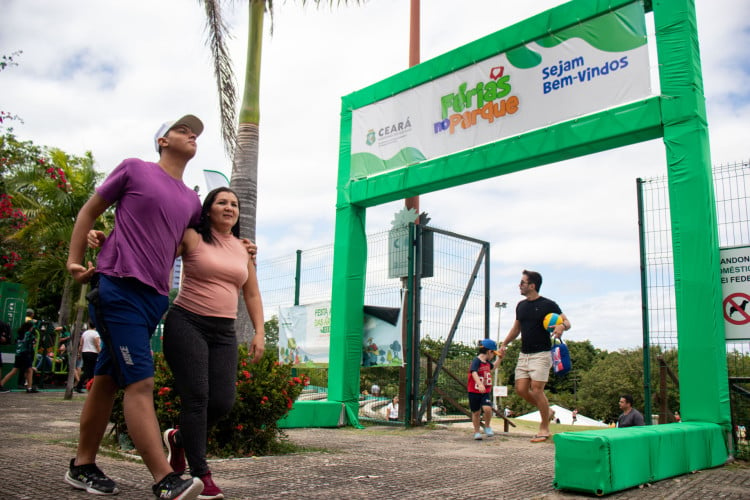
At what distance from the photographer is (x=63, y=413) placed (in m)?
8.52

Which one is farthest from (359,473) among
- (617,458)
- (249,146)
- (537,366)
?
(249,146)

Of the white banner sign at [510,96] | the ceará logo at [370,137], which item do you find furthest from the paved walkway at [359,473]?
the ceará logo at [370,137]

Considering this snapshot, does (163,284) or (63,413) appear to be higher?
(163,284)

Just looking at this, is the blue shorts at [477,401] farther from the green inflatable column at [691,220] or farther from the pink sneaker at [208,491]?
the pink sneaker at [208,491]

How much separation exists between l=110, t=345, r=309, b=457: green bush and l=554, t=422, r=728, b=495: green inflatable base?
2373 millimetres

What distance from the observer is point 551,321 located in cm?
646

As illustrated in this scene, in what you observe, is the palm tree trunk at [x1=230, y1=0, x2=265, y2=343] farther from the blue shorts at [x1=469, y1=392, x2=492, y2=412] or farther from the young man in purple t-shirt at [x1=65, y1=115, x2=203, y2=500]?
the young man in purple t-shirt at [x1=65, y1=115, x2=203, y2=500]

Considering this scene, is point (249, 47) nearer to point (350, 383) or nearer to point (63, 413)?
point (350, 383)

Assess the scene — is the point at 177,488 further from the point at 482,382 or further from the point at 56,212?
the point at 56,212

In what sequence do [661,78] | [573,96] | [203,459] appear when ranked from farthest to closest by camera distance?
[573,96] → [661,78] → [203,459]

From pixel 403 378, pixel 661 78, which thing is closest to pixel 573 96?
pixel 661 78

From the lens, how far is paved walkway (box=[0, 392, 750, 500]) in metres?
3.44

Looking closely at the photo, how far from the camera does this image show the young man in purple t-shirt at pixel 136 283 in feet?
9.29

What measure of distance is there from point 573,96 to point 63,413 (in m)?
7.84
